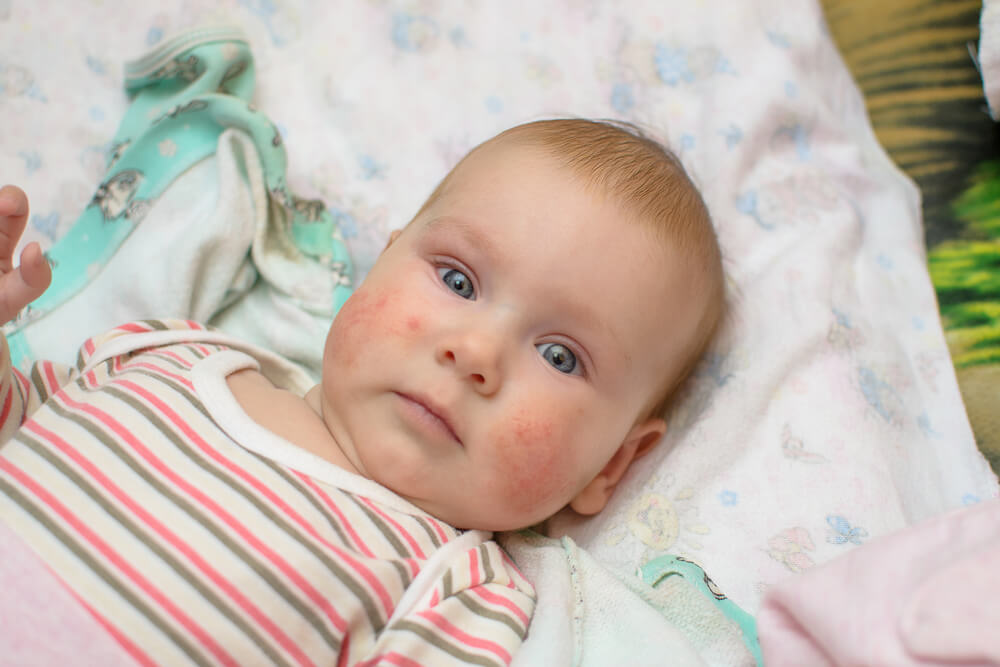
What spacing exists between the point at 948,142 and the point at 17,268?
1.65 metres

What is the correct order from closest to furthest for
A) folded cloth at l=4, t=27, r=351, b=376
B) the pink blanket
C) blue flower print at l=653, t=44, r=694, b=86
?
the pink blanket < folded cloth at l=4, t=27, r=351, b=376 < blue flower print at l=653, t=44, r=694, b=86

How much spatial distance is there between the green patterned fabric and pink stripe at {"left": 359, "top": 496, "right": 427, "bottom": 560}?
907mm

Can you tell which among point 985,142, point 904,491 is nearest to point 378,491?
point 904,491

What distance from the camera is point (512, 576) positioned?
113cm

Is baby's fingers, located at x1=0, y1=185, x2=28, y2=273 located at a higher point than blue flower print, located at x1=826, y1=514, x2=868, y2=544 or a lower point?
higher

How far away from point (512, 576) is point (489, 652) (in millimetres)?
163

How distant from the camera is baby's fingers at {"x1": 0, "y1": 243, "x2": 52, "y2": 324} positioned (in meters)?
0.94

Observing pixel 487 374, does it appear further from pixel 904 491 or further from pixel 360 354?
pixel 904 491

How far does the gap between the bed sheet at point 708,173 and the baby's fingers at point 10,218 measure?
50 centimetres

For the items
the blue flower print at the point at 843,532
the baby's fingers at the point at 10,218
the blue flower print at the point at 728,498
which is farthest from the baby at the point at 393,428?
the blue flower print at the point at 843,532

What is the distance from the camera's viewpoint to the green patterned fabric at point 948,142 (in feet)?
4.52

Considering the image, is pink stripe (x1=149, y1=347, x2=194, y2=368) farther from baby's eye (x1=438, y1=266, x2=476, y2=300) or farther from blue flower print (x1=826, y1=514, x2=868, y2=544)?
blue flower print (x1=826, y1=514, x2=868, y2=544)

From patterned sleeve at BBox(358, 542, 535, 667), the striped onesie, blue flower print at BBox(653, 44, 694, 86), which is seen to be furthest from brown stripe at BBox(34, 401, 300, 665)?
blue flower print at BBox(653, 44, 694, 86)

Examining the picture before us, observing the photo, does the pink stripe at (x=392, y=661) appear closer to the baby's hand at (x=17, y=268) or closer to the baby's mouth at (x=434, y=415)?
the baby's mouth at (x=434, y=415)
